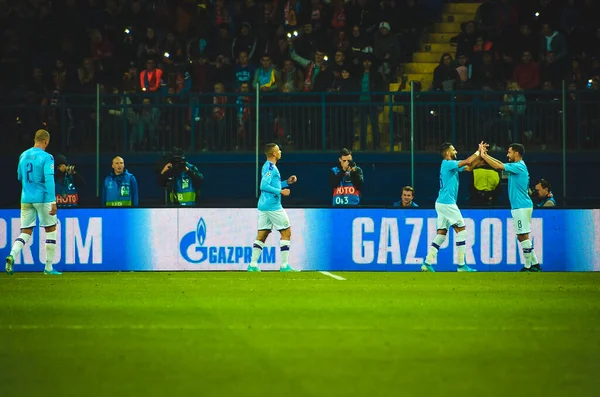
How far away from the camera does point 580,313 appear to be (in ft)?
37.9

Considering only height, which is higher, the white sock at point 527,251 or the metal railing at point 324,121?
the metal railing at point 324,121

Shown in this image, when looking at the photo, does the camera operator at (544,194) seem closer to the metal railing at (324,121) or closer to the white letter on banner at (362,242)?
the metal railing at (324,121)

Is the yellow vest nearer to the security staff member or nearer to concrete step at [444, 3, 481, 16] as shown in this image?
concrete step at [444, 3, 481, 16]

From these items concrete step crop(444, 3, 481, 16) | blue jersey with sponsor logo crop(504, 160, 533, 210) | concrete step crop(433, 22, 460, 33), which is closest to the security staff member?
blue jersey with sponsor logo crop(504, 160, 533, 210)

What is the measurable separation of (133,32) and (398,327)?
56.2 ft

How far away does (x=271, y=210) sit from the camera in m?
18.6

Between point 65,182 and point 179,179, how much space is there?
2.22 meters

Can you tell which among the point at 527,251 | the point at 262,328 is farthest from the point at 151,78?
the point at 262,328

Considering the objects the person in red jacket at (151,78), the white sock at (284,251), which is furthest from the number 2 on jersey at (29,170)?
the person in red jacket at (151,78)

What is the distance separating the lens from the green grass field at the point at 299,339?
713 centimetres

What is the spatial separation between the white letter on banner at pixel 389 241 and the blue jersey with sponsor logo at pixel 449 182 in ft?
4.32

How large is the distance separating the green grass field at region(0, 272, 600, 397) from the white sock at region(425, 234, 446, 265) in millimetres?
3364

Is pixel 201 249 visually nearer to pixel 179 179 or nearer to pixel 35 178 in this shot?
pixel 179 179

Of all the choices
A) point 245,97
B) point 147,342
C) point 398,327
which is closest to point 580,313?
point 398,327
